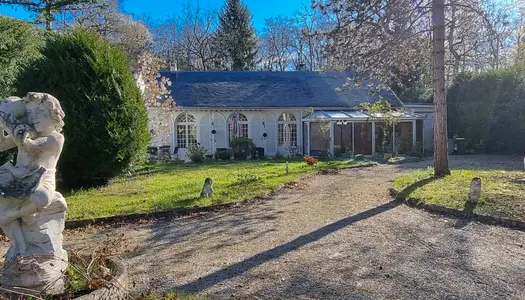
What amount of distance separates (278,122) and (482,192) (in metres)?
15.9

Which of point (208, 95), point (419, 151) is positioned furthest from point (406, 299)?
point (208, 95)

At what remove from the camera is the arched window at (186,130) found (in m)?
22.9

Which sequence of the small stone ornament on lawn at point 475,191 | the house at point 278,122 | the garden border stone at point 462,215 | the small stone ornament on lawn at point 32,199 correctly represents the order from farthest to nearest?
1. the house at point 278,122
2. the small stone ornament on lawn at point 475,191
3. the garden border stone at point 462,215
4. the small stone ornament on lawn at point 32,199

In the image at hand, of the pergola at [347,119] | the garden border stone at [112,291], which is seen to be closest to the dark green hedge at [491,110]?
the pergola at [347,119]

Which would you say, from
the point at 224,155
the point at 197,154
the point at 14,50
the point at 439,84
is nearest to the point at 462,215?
the point at 439,84

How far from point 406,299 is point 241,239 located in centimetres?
289

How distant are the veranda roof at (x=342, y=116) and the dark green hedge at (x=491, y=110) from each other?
3.07 m

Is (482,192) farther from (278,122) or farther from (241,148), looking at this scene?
(278,122)

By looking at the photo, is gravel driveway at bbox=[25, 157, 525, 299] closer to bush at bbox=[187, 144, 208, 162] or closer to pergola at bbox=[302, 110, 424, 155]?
bush at bbox=[187, 144, 208, 162]

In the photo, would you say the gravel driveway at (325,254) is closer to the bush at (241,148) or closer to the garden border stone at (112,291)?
the garden border stone at (112,291)

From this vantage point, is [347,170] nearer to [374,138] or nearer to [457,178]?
[457,178]

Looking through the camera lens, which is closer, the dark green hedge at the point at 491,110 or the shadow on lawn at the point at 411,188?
the shadow on lawn at the point at 411,188

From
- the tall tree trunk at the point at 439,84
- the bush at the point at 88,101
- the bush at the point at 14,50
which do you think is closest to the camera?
the bush at the point at 88,101

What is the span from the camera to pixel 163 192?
9.85 meters
